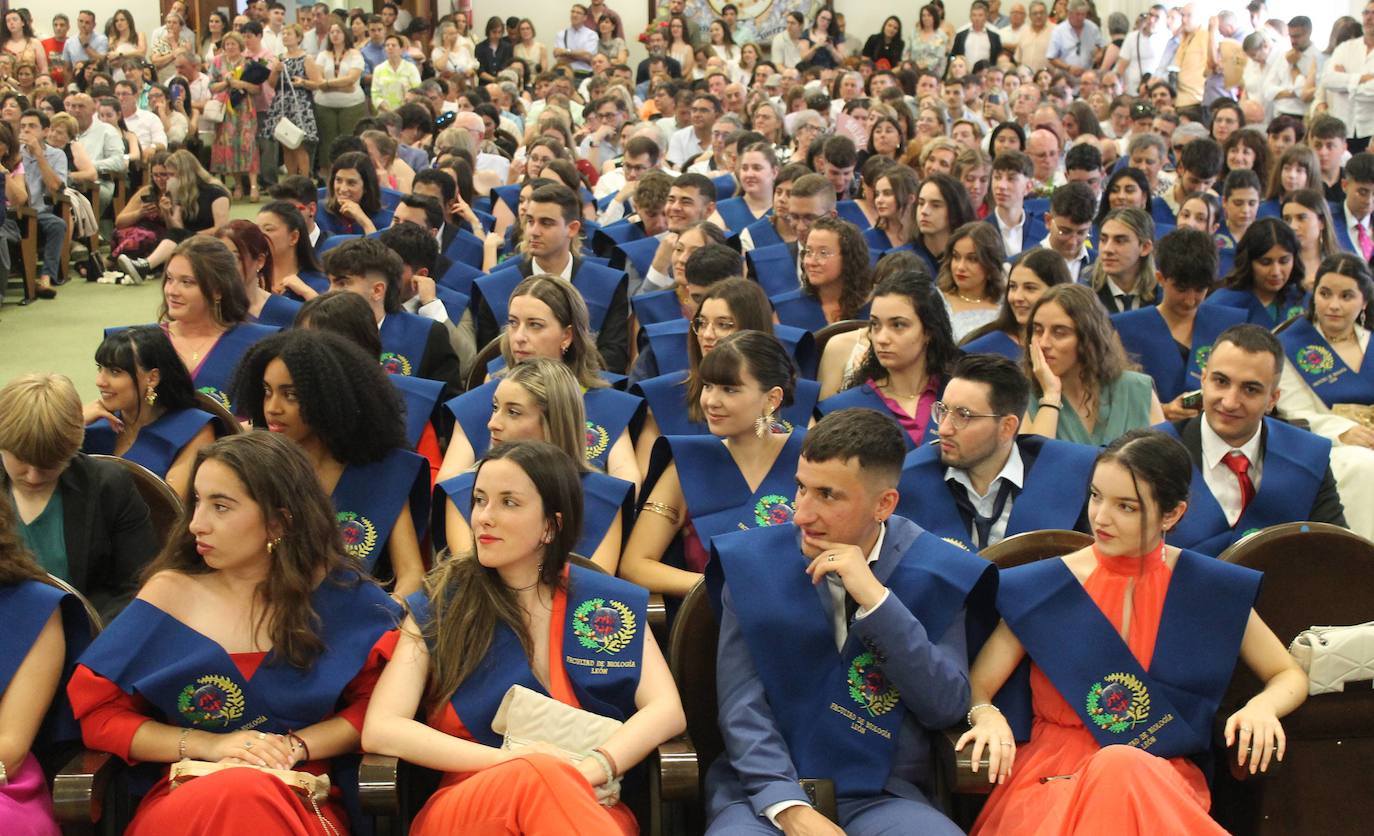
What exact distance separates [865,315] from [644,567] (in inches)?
80.2

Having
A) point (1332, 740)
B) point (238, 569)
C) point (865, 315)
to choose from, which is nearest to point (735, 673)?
point (238, 569)

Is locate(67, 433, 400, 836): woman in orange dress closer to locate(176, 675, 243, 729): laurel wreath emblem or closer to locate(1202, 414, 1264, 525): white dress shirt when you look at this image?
locate(176, 675, 243, 729): laurel wreath emblem

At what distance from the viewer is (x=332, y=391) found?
3377 mm

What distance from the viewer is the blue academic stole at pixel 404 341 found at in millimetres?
4692

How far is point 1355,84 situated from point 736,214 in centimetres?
669

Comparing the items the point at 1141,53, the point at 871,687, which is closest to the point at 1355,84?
the point at 1141,53

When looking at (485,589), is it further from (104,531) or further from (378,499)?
(104,531)

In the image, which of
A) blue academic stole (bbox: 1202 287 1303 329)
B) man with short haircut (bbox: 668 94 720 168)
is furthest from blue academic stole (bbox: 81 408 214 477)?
man with short haircut (bbox: 668 94 720 168)

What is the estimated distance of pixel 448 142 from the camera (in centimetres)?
826

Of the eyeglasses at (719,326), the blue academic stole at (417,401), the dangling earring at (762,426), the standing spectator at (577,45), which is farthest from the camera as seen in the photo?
the standing spectator at (577,45)

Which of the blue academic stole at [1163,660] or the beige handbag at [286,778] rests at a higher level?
the blue academic stole at [1163,660]

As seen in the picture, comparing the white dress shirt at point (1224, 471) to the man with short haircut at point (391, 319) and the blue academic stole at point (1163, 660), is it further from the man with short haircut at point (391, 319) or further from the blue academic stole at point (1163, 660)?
the man with short haircut at point (391, 319)

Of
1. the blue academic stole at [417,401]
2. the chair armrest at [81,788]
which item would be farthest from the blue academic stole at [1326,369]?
the chair armrest at [81,788]

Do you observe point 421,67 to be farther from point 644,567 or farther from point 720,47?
point 644,567
